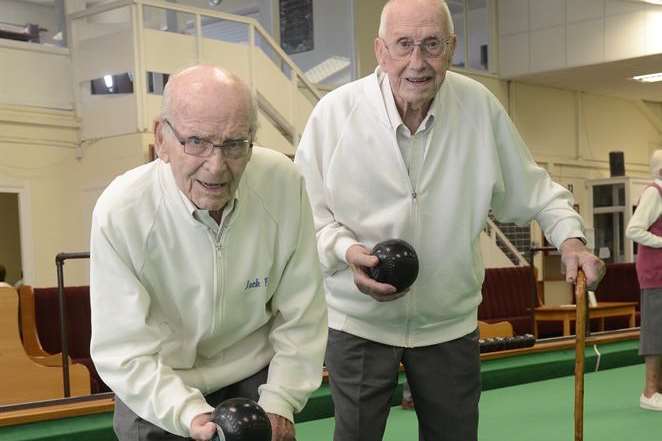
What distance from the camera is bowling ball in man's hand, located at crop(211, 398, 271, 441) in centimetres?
157

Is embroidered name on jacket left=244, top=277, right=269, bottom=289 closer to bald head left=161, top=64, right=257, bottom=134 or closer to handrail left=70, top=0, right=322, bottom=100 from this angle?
bald head left=161, top=64, right=257, bottom=134

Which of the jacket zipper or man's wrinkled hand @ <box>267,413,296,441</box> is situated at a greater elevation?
the jacket zipper

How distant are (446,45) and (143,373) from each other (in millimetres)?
1018

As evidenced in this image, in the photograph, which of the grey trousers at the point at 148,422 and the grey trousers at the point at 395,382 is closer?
the grey trousers at the point at 148,422

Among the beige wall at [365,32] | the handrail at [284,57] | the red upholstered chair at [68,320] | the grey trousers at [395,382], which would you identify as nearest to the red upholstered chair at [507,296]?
the handrail at [284,57]

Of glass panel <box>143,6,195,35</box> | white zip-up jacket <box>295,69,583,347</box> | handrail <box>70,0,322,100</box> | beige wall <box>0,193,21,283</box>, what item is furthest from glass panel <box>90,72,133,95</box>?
white zip-up jacket <box>295,69,583,347</box>

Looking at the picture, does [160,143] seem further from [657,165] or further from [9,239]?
[9,239]

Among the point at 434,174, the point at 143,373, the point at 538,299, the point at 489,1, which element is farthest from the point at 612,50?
the point at 143,373

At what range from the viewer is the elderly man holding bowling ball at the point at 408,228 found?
7.13ft

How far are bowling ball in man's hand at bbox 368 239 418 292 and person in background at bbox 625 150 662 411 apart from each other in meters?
2.40

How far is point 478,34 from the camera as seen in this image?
13219 mm

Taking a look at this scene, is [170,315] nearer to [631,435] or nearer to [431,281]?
[431,281]

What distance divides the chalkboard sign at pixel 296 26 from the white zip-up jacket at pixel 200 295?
9819 millimetres

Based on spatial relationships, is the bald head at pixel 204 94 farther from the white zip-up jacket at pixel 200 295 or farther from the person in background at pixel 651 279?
the person in background at pixel 651 279
